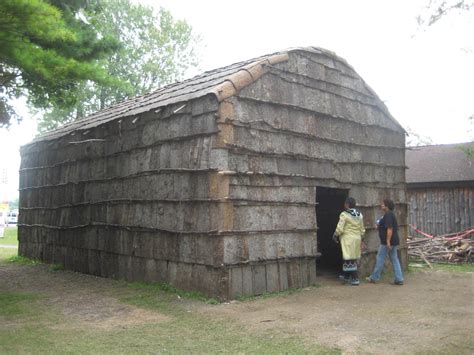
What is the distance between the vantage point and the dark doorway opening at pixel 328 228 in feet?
40.3

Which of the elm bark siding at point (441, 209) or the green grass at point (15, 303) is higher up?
the elm bark siding at point (441, 209)

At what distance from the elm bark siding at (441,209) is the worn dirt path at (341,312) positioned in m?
8.26

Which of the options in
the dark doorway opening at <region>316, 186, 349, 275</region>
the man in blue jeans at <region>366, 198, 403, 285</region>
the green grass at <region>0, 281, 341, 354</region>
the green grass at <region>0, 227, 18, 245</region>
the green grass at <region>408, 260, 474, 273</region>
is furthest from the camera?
the green grass at <region>0, 227, 18, 245</region>

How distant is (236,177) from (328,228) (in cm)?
519

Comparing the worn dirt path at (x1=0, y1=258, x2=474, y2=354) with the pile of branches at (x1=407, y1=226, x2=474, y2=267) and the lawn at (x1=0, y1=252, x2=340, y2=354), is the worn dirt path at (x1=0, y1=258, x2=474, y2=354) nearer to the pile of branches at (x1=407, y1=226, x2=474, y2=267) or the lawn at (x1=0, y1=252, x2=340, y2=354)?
the lawn at (x1=0, y1=252, x2=340, y2=354)

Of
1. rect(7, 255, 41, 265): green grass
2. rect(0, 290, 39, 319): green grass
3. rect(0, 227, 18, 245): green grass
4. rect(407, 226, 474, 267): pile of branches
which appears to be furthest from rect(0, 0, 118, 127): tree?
rect(0, 227, 18, 245): green grass

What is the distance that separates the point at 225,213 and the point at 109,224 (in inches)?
153

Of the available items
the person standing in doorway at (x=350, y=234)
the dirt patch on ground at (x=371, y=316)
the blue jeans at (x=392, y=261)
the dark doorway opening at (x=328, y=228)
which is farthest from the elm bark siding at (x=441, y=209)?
the person standing in doorway at (x=350, y=234)

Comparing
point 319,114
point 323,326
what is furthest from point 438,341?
point 319,114

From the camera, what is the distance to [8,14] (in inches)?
268

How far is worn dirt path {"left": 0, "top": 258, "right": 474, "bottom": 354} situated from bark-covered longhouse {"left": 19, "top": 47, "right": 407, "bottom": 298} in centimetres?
72

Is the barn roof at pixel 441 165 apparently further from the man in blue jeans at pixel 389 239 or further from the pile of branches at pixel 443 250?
the man in blue jeans at pixel 389 239

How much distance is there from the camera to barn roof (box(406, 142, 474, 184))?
60.3 feet

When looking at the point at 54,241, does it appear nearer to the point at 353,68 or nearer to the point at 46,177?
the point at 46,177
